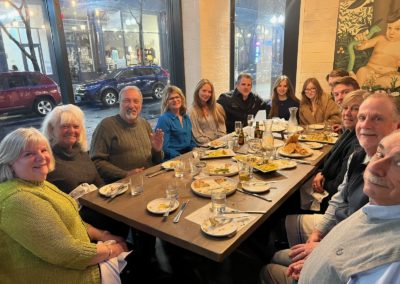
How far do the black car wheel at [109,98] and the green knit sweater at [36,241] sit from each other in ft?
6.89

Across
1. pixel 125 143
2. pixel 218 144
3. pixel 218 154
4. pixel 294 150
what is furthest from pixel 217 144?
Result: pixel 125 143

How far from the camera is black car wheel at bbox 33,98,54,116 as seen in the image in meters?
2.58

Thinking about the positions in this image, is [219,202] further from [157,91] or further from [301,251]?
[157,91]

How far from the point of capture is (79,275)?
120cm

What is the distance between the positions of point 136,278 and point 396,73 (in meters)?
3.46

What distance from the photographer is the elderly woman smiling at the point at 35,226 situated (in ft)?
3.54

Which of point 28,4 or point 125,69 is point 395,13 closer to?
point 125,69

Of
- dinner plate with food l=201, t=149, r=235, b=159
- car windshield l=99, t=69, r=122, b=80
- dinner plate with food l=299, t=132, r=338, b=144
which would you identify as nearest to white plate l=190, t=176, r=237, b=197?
dinner plate with food l=201, t=149, r=235, b=159

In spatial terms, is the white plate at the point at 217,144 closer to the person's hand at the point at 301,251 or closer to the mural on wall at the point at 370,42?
the person's hand at the point at 301,251

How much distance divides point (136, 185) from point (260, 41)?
373 centimetres

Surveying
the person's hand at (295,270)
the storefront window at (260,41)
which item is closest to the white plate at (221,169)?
the person's hand at (295,270)

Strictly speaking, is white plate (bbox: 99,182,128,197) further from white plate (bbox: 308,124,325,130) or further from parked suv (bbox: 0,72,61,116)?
white plate (bbox: 308,124,325,130)

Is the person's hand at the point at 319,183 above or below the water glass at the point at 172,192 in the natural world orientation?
below

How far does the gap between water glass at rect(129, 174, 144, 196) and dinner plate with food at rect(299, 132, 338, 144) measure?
4.78 ft
